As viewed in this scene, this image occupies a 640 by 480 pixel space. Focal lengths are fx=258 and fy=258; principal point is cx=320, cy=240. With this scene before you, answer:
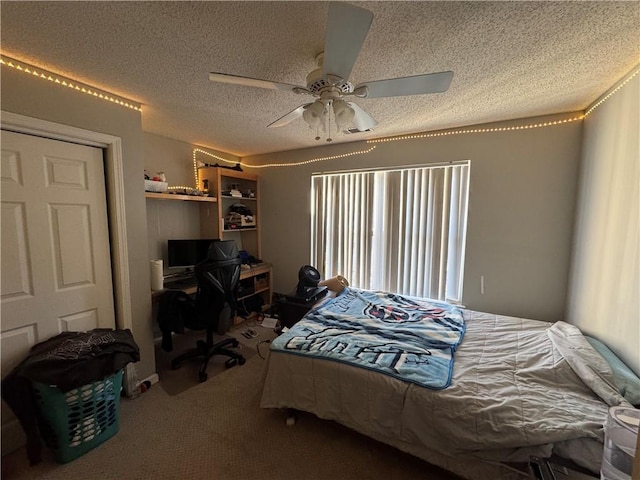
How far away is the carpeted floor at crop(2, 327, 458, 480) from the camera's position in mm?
1520

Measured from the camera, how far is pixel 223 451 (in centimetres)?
166

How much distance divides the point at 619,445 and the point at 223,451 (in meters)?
2.04

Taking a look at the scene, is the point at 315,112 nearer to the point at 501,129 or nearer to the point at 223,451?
the point at 501,129

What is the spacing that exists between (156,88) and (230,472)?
258 cm

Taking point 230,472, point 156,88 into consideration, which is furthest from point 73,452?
point 156,88

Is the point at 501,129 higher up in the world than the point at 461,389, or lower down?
higher up

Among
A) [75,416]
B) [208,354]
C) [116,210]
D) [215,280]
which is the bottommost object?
[208,354]

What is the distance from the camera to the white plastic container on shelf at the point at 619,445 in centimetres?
108

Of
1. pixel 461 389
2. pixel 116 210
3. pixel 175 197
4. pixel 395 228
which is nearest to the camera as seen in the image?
pixel 461 389

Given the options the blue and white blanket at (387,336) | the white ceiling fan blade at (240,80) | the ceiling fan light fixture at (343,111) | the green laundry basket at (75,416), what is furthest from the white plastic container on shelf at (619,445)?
the green laundry basket at (75,416)

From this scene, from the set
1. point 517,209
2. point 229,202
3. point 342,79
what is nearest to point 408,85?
point 342,79

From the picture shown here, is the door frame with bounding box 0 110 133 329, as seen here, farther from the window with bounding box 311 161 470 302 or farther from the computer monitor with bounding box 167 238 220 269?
the window with bounding box 311 161 470 302

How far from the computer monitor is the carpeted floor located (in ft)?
4.82

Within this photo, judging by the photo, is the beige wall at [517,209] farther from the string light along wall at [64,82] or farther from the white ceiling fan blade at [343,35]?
the string light along wall at [64,82]
